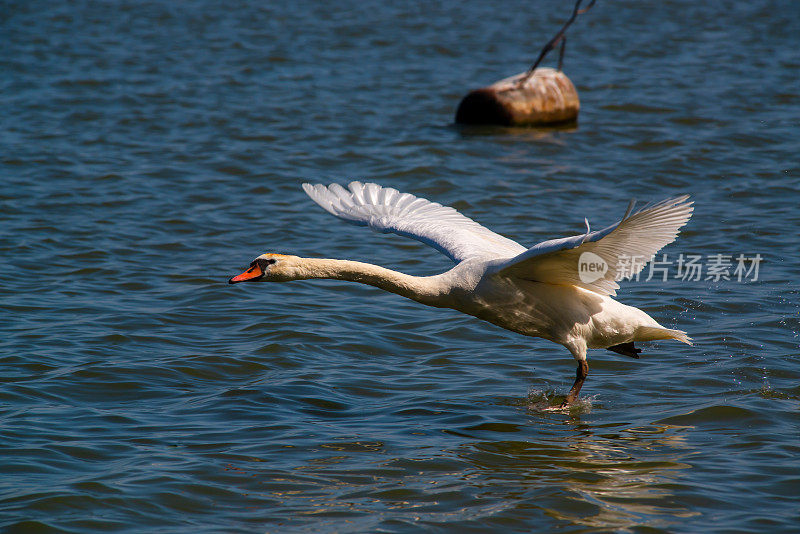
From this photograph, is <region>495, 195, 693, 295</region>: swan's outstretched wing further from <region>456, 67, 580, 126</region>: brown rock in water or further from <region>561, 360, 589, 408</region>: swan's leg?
<region>456, 67, 580, 126</region>: brown rock in water

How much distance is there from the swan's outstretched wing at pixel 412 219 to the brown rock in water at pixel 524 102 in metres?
8.75

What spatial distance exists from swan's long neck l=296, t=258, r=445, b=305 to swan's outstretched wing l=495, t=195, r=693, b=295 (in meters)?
0.55

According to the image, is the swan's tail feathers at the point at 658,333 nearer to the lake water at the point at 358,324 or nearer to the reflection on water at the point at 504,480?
the lake water at the point at 358,324

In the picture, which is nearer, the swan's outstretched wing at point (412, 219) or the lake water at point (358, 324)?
the lake water at point (358, 324)

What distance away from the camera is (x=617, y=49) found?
89.4ft

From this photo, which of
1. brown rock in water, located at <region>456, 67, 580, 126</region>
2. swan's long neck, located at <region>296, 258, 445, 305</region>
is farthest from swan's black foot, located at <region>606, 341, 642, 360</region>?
brown rock in water, located at <region>456, 67, 580, 126</region>

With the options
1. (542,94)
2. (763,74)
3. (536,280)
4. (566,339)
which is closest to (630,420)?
(566,339)

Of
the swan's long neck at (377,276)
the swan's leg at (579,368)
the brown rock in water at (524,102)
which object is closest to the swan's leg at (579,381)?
the swan's leg at (579,368)

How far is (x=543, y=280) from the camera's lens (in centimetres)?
791

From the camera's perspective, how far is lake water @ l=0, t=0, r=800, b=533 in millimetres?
6566

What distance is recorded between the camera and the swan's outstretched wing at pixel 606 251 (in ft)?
22.4

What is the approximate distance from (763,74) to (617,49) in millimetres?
5267

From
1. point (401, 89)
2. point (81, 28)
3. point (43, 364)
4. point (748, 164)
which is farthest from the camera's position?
point (81, 28)

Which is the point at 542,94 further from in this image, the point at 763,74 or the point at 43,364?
the point at 43,364
